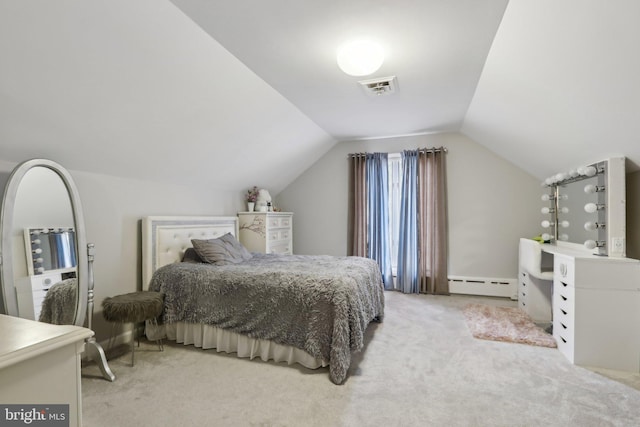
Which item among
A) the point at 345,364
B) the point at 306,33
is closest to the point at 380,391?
the point at 345,364

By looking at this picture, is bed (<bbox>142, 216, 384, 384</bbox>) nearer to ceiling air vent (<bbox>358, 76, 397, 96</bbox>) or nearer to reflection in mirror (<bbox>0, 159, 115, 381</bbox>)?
reflection in mirror (<bbox>0, 159, 115, 381</bbox>)

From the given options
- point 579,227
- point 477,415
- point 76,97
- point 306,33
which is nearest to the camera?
point 477,415

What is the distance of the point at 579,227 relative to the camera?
10.3ft

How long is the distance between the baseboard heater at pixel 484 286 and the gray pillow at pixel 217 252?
308 cm

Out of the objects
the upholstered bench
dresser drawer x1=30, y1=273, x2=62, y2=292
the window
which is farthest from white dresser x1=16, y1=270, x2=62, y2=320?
the window

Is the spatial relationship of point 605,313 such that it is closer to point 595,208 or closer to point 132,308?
point 595,208

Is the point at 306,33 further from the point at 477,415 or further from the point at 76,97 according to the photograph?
the point at 477,415

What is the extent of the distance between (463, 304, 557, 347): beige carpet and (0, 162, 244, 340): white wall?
3.37 meters

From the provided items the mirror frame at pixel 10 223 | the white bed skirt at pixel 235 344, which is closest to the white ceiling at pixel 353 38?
the mirror frame at pixel 10 223

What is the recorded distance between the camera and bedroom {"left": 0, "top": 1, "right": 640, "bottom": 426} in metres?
1.72

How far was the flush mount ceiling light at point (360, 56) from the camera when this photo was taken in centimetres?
220

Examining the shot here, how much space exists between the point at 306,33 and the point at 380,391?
244cm

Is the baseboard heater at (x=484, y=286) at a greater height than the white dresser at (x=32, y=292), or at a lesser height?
lesser

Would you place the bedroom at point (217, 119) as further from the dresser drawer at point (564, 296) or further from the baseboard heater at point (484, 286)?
the dresser drawer at point (564, 296)
